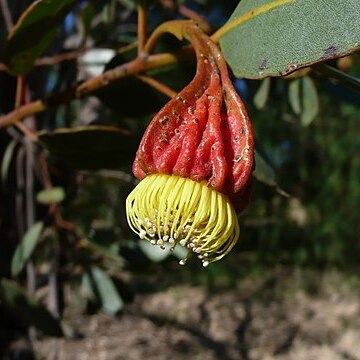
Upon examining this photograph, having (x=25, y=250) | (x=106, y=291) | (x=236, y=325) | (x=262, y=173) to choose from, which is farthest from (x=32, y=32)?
(x=236, y=325)

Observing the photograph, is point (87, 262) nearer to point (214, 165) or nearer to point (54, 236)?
point (54, 236)

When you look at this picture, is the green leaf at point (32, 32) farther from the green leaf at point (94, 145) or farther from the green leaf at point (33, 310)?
the green leaf at point (33, 310)

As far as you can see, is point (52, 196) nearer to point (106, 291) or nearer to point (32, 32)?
point (106, 291)

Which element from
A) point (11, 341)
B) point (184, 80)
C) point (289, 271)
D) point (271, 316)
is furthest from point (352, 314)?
point (184, 80)

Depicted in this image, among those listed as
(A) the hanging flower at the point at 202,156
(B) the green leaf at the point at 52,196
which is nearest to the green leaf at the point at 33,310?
(B) the green leaf at the point at 52,196

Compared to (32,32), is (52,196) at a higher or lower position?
lower

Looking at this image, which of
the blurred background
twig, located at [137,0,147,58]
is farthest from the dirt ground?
twig, located at [137,0,147,58]

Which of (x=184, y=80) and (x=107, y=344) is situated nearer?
(x=184, y=80)
